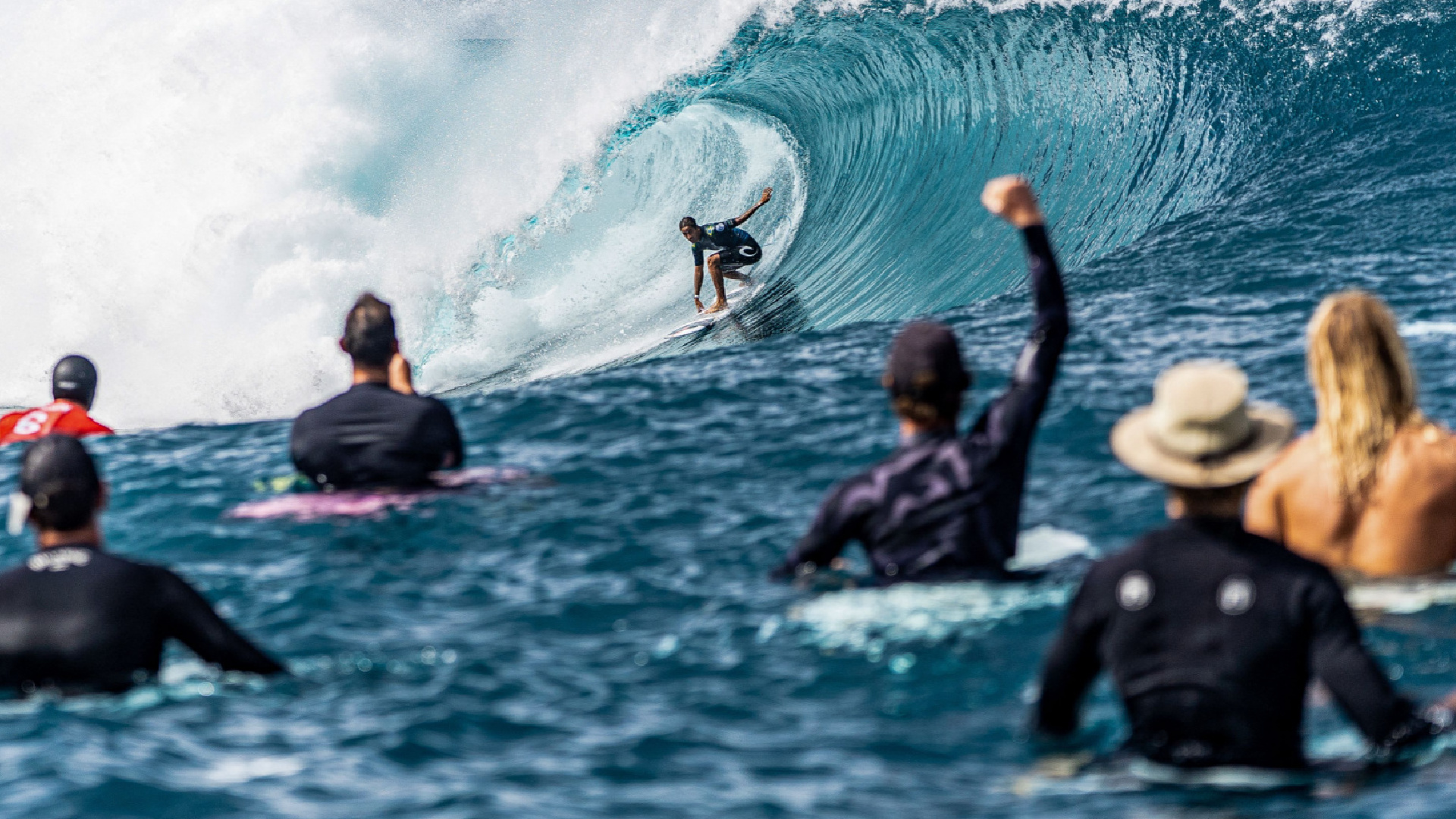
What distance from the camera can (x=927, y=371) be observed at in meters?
5.29

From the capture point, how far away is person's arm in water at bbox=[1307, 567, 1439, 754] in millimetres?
3738

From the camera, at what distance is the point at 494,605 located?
6348 millimetres

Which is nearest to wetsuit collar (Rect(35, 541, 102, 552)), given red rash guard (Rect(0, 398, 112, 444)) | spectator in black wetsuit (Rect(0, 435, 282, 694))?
spectator in black wetsuit (Rect(0, 435, 282, 694))

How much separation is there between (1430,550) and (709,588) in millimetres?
2657

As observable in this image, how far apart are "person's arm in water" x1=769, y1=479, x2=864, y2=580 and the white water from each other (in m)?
13.4

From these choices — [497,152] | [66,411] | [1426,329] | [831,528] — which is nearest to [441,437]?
[831,528]

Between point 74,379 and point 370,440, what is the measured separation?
3.31 m

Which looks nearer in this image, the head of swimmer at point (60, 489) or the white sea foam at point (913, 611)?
the head of swimmer at point (60, 489)

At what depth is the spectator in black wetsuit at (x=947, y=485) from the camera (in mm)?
5492

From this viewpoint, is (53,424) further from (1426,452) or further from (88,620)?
(1426,452)

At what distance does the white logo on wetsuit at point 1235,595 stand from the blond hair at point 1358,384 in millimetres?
1108

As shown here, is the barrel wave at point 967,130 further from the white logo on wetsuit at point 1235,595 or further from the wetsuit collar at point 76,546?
the white logo on wetsuit at point 1235,595

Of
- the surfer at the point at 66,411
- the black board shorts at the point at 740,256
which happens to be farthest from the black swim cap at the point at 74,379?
the black board shorts at the point at 740,256

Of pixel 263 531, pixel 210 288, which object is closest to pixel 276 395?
pixel 210 288
